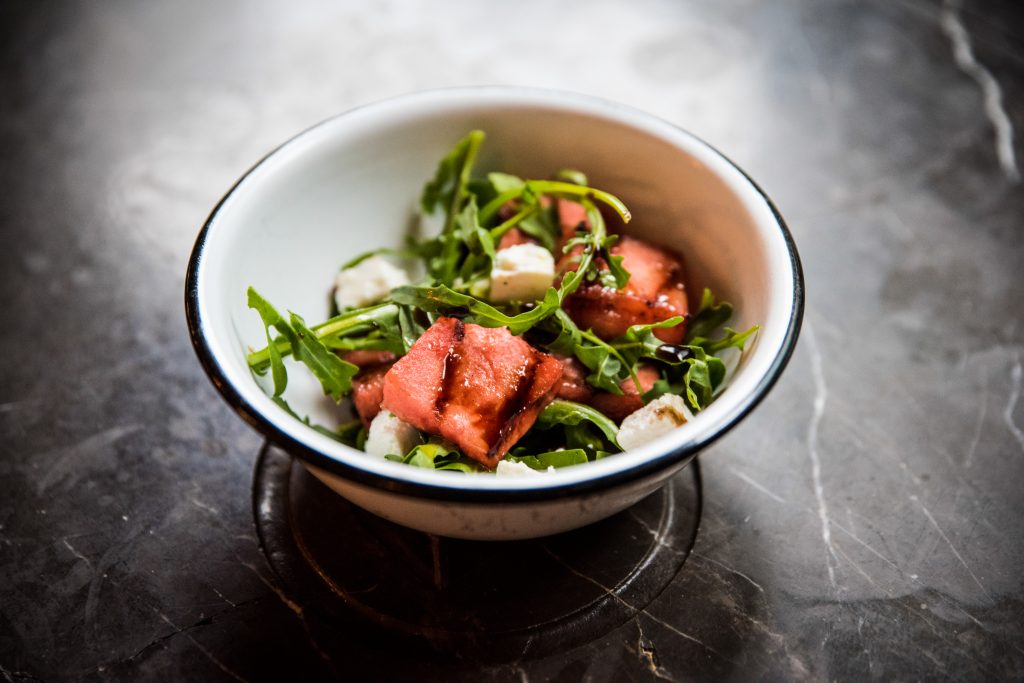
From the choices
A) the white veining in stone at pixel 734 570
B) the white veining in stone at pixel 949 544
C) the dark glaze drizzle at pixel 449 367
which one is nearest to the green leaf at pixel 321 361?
the dark glaze drizzle at pixel 449 367

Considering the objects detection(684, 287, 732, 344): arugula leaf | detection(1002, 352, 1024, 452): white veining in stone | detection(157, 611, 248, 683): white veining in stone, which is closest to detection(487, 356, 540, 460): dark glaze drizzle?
detection(684, 287, 732, 344): arugula leaf

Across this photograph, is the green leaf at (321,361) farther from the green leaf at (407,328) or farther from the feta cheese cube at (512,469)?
the feta cheese cube at (512,469)

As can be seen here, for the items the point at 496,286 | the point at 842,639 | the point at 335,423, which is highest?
the point at 496,286

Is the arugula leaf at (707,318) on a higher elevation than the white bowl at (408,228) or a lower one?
lower

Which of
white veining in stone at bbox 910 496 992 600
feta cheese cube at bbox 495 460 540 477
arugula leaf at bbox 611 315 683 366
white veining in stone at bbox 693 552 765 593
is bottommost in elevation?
white veining in stone at bbox 910 496 992 600

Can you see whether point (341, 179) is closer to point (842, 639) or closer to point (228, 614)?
point (228, 614)

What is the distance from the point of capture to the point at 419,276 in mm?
1116

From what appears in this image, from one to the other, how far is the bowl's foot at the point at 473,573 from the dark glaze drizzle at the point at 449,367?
181mm

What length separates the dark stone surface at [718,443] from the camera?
0.87 meters

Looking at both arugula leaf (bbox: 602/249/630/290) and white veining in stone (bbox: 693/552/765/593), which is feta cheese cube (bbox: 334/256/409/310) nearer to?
arugula leaf (bbox: 602/249/630/290)

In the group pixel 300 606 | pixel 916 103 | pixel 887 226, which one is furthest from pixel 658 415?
pixel 916 103

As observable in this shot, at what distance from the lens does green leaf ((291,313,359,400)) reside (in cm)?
88

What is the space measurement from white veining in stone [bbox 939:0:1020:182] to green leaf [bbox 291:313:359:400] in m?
1.19

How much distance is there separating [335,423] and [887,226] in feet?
3.08
